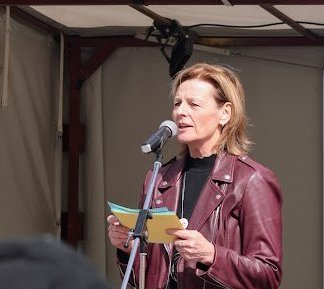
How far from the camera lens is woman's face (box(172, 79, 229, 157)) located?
6.88 feet

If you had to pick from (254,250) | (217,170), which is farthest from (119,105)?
(254,250)

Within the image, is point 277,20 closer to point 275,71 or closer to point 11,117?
point 275,71

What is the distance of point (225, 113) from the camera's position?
2.13 meters

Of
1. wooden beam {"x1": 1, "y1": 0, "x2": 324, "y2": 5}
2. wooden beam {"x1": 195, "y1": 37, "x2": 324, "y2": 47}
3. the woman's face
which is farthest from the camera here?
wooden beam {"x1": 195, "y1": 37, "x2": 324, "y2": 47}

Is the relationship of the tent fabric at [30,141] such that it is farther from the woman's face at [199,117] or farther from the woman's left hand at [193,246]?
the woman's left hand at [193,246]

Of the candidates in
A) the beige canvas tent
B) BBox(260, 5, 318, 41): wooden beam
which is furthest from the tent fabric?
BBox(260, 5, 318, 41): wooden beam

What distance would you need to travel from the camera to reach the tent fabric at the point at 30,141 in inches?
149

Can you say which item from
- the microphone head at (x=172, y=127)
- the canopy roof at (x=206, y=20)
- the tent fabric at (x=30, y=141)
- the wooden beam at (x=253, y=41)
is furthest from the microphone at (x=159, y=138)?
the wooden beam at (x=253, y=41)

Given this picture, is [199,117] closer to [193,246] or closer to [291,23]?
[193,246]

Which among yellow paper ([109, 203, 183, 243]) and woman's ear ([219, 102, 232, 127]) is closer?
yellow paper ([109, 203, 183, 243])

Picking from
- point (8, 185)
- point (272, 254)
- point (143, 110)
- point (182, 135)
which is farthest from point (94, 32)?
point (272, 254)

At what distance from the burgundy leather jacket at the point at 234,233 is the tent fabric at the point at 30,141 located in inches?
74.1

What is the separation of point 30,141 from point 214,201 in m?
2.22

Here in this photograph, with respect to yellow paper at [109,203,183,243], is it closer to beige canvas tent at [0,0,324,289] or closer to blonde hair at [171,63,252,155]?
blonde hair at [171,63,252,155]
